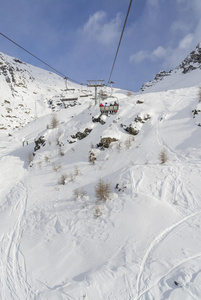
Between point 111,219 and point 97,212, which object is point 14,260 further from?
point 111,219

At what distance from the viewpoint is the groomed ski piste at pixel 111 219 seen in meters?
4.18

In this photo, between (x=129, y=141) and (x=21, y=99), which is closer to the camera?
(x=129, y=141)

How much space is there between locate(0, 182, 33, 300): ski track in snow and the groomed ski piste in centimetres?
3

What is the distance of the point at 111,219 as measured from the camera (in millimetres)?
6270

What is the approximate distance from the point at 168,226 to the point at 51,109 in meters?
44.9

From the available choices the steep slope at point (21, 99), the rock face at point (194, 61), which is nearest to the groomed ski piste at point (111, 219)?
the steep slope at point (21, 99)

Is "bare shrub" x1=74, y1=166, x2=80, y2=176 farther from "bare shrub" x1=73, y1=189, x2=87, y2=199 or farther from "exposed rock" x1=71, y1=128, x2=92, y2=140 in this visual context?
"exposed rock" x1=71, y1=128, x2=92, y2=140

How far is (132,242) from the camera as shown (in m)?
5.18

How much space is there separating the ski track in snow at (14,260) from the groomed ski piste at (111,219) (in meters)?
0.03

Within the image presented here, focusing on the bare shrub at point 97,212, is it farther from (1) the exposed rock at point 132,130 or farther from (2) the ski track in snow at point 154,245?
(1) the exposed rock at point 132,130

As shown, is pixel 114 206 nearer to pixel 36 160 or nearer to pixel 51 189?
pixel 51 189

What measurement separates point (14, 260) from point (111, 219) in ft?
13.7

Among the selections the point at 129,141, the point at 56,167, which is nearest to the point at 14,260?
the point at 56,167

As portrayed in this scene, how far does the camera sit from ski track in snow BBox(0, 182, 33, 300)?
4.56m
